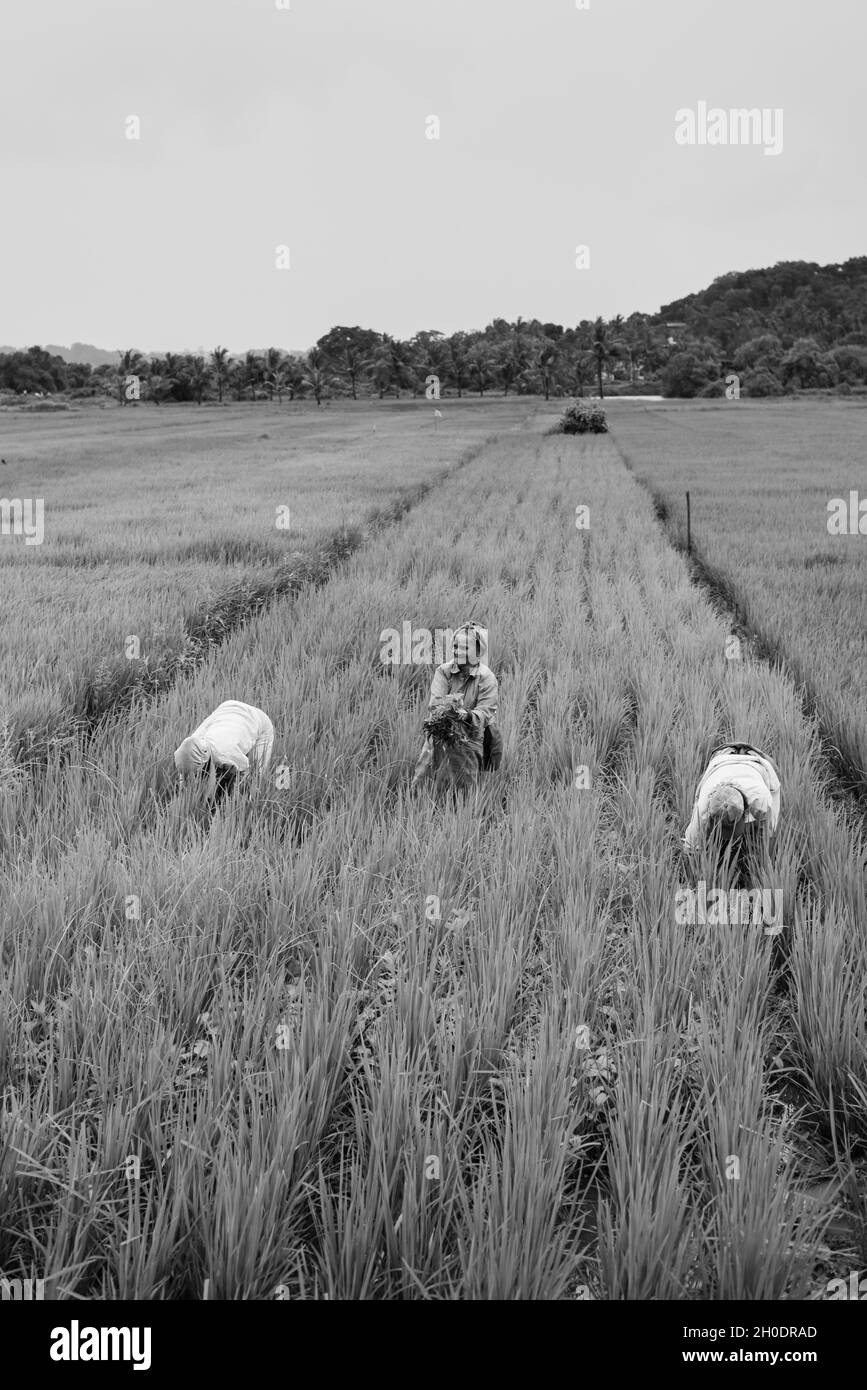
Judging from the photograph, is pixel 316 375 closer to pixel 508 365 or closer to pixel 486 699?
pixel 508 365

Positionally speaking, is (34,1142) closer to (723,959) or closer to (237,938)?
(237,938)

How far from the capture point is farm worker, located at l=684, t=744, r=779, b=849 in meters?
2.83

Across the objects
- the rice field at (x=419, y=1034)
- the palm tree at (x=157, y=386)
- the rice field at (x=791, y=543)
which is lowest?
the rice field at (x=419, y=1034)

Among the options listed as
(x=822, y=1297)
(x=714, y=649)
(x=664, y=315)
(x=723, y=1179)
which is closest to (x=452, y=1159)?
(x=723, y=1179)

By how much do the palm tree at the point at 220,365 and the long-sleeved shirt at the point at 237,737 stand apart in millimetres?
61812

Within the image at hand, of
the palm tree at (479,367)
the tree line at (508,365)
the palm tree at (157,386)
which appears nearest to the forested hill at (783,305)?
the tree line at (508,365)

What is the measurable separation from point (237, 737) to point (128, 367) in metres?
63.3

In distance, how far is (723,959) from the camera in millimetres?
2273

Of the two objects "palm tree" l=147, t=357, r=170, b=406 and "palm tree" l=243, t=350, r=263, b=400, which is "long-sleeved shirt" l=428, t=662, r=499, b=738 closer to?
"palm tree" l=147, t=357, r=170, b=406

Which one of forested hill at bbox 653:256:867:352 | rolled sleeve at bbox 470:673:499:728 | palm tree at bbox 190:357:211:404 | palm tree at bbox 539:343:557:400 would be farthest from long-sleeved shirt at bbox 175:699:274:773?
forested hill at bbox 653:256:867:352

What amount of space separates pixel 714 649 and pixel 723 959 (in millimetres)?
3853

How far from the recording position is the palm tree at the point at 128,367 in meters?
56.3

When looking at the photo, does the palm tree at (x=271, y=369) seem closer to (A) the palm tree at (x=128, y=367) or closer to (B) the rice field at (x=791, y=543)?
(A) the palm tree at (x=128, y=367)

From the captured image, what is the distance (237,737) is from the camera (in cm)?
339
